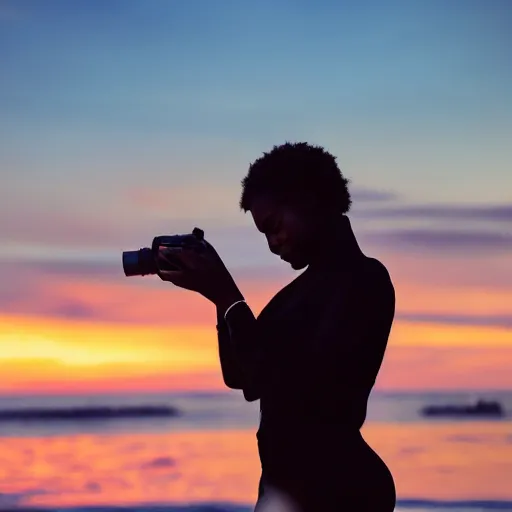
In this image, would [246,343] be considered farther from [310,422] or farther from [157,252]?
[157,252]

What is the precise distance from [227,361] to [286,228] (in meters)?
0.36

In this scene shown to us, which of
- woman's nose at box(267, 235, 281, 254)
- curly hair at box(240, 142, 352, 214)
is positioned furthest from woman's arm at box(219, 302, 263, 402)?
curly hair at box(240, 142, 352, 214)

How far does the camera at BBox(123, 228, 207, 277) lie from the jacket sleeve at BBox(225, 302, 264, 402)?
23cm

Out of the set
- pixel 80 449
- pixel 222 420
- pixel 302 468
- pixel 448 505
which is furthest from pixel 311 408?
pixel 222 420

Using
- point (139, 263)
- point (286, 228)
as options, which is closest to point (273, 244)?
point (286, 228)

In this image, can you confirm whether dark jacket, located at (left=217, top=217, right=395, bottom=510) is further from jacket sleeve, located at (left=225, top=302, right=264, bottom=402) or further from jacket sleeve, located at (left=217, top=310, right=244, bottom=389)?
jacket sleeve, located at (left=217, top=310, right=244, bottom=389)

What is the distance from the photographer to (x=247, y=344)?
2340mm

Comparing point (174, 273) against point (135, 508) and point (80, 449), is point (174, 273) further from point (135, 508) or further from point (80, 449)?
point (80, 449)

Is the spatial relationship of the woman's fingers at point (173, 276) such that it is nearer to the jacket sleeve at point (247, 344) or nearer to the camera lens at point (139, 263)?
the camera lens at point (139, 263)

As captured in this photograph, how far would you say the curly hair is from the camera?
248cm

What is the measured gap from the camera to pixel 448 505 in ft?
24.8

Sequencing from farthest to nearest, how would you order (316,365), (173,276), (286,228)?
1. (173,276)
2. (286,228)
3. (316,365)

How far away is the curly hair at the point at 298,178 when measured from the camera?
97.6 inches

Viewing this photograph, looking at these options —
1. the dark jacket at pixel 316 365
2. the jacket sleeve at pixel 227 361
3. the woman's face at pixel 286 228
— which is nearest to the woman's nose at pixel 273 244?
the woman's face at pixel 286 228
